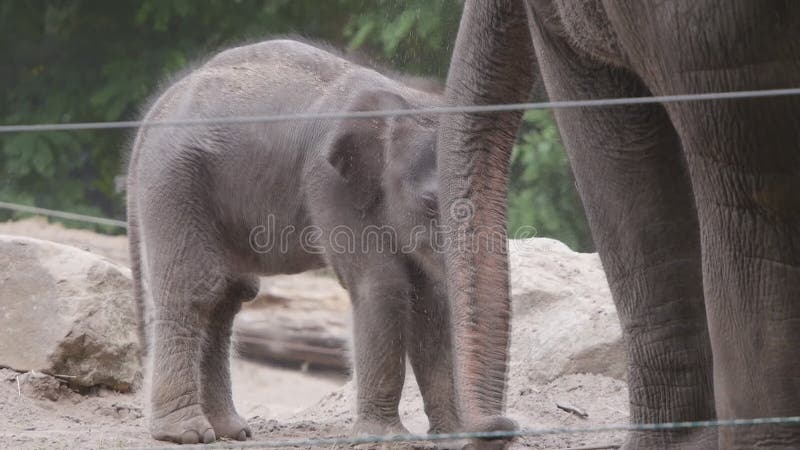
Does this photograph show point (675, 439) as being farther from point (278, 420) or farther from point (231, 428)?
point (278, 420)

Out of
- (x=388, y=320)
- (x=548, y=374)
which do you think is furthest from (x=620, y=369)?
(x=388, y=320)

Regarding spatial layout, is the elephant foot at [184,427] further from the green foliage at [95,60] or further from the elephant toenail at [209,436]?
the green foliage at [95,60]

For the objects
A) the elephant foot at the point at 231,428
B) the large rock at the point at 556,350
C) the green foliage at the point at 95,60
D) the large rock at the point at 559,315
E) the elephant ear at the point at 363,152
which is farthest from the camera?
the green foliage at the point at 95,60

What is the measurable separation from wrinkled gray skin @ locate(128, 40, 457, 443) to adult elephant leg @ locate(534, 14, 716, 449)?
825 mm

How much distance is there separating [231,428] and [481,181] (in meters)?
1.64

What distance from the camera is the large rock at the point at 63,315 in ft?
17.5

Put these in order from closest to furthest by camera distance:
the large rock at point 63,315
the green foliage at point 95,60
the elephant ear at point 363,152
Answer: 1. the elephant ear at point 363,152
2. the large rock at point 63,315
3. the green foliage at point 95,60

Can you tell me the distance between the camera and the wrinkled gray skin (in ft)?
13.6

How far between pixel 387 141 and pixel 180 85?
0.96m

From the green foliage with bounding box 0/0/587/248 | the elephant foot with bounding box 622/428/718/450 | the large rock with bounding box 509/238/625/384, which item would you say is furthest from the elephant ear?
the green foliage with bounding box 0/0/587/248

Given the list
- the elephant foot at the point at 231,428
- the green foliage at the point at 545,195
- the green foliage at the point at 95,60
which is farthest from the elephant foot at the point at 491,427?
the green foliage at the point at 95,60

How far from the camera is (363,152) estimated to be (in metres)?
4.25

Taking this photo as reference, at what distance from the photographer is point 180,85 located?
4828 mm

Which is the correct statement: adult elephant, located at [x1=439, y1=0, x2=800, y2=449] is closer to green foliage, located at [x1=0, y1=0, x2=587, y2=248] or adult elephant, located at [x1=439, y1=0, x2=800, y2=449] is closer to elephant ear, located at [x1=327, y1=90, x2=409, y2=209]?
elephant ear, located at [x1=327, y1=90, x2=409, y2=209]
